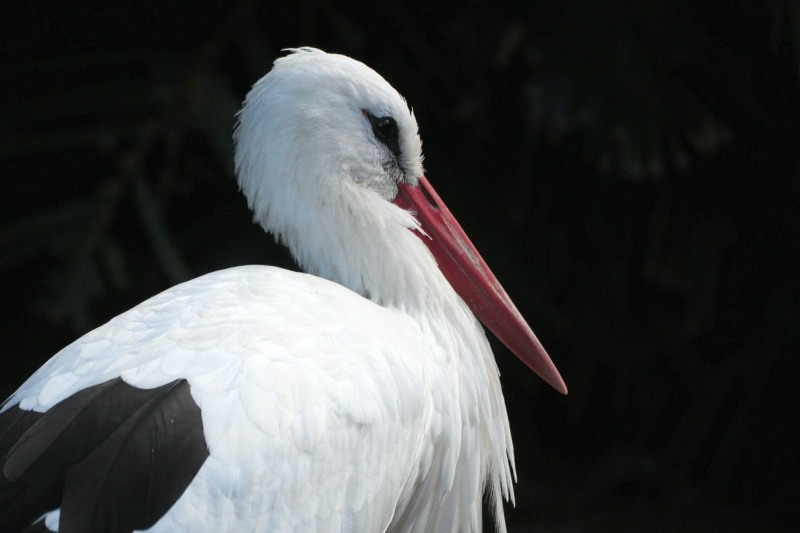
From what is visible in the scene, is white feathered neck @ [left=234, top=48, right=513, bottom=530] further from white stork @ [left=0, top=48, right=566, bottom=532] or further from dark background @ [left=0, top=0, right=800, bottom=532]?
dark background @ [left=0, top=0, right=800, bottom=532]

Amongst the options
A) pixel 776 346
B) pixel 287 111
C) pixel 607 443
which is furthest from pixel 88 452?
pixel 607 443

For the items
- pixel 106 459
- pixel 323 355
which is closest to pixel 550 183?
pixel 323 355

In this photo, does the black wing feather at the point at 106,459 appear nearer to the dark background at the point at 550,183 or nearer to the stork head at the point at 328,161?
the stork head at the point at 328,161

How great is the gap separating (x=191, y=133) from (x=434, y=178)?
0.67m

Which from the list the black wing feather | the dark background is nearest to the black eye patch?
the black wing feather

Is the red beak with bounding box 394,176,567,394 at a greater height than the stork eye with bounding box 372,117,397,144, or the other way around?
the stork eye with bounding box 372,117,397,144

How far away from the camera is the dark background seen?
253cm

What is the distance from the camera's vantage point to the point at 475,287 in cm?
178

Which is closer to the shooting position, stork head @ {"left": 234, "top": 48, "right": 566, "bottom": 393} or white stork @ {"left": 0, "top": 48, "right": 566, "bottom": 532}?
white stork @ {"left": 0, "top": 48, "right": 566, "bottom": 532}

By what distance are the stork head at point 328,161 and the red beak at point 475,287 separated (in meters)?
0.04

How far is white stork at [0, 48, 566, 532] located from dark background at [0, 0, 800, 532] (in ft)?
2.88

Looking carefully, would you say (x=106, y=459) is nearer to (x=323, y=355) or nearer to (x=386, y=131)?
(x=323, y=355)

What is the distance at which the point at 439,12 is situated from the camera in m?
3.04

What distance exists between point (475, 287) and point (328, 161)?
33 cm
